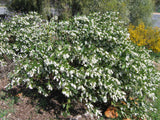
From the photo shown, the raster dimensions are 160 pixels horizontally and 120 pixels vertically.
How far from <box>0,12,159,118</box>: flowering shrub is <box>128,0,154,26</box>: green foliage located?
713 centimetres

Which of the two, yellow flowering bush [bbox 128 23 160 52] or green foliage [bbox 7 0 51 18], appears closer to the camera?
yellow flowering bush [bbox 128 23 160 52]

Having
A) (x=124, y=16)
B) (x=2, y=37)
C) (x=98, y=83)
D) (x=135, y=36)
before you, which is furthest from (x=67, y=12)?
(x=98, y=83)

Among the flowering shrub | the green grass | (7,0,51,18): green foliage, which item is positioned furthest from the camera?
(7,0,51,18): green foliage

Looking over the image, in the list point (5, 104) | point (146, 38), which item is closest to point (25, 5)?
point (146, 38)

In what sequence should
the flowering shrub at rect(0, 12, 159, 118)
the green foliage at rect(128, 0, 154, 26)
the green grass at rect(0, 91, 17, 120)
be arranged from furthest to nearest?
the green foliage at rect(128, 0, 154, 26) → the green grass at rect(0, 91, 17, 120) → the flowering shrub at rect(0, 12, 159, 118)

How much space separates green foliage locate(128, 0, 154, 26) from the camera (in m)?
9.52

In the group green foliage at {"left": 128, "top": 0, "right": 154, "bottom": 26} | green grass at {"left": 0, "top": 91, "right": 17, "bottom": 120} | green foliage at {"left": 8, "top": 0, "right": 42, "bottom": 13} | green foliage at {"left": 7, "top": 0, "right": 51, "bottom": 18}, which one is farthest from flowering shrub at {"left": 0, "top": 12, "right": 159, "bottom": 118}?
green foliage at {"left": 128, "top": 0, "right": 154, "bottom": 26}

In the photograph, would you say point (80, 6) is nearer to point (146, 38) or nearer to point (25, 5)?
point (25, 5)

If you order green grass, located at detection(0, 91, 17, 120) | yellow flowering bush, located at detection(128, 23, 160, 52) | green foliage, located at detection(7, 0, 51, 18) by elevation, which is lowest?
green grass, located at detection(0, 91, 17, 120)

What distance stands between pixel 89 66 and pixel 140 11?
832 cm

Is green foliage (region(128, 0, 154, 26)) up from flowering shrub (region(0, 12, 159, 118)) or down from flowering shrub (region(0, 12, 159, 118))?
up

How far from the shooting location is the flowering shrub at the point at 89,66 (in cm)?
251

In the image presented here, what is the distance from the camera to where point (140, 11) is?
960cm

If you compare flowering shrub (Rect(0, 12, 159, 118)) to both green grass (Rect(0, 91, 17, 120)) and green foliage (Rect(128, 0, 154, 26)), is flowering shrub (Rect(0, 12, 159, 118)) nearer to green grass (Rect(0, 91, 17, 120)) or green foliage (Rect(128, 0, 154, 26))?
green grass (Rect(0, 91, 17, 120))
